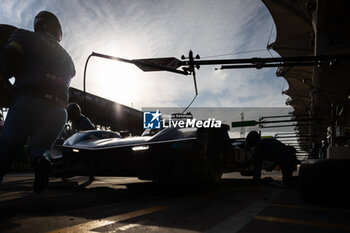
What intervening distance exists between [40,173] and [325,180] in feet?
10.1

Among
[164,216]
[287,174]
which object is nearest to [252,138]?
[287,174]

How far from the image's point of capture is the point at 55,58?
230 cm

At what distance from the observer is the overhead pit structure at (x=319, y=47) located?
948cm

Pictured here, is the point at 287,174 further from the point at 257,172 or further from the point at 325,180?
the point at 325,180

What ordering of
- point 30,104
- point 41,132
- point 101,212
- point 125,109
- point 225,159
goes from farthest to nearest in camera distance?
point 125,109 < point 225,159 < point 101,212 < point 41,132 < point 30,104

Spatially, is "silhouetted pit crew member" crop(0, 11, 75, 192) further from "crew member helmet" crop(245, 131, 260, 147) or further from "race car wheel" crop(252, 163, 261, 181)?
"crew member helmet" crop(245, 131, 260, 147)

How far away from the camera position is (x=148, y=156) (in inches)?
160

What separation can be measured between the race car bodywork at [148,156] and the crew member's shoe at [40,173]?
1952 millimetres

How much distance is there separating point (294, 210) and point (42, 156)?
2626mm

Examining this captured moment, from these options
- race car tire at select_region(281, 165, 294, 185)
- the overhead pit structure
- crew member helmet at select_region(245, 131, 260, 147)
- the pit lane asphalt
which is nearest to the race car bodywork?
the pit lane asphalt

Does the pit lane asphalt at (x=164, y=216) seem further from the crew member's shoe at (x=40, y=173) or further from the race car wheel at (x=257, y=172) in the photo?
the race car wheel at (x=257, y=172)

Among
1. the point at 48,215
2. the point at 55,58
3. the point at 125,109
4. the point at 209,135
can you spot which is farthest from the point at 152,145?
the point at 125,109

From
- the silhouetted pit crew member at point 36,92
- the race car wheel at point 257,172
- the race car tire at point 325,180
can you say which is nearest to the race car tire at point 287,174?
the race car wheel at point 257,172

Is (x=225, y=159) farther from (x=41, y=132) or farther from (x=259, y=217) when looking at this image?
(x=41, y=132)
